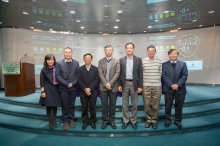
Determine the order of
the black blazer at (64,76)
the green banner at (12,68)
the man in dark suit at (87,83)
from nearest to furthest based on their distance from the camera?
1. the black blazer at (64,76)
2. the man in dark suit at (87,83)
3. the green banner at (12,68)

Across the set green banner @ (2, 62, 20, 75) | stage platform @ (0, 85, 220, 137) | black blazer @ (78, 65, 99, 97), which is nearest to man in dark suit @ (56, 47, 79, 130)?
black blazer @ (78, 65, 99, 97)

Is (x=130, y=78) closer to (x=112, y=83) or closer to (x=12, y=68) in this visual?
(x=112, y=83)

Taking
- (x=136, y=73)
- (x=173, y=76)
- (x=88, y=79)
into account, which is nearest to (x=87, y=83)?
(x=88, y=79)

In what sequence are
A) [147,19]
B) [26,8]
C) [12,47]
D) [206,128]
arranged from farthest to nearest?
[12,47], [147,19], [26,8], [206,128]

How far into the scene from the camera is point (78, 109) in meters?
3.40

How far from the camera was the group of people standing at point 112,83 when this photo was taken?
2514mm

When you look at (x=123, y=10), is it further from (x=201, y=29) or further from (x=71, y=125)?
(x=201, y=29)

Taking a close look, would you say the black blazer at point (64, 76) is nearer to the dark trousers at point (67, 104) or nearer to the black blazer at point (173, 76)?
the dark trousers at point (67, 104)

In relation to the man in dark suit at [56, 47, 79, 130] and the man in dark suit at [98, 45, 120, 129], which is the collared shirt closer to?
the man in dark suit at [98, 45, 120, 129]

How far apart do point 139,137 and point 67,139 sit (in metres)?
1.38

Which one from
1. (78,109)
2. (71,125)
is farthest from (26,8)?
(71,125)

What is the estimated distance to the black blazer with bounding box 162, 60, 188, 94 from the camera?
2.58 m

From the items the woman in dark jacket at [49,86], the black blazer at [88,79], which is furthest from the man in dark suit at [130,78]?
the woman in dark jacket at [49,86]

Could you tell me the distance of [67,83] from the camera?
2.46 meters
